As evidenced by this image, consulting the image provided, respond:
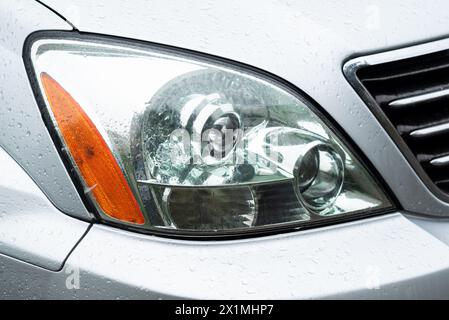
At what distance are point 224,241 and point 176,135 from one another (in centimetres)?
27

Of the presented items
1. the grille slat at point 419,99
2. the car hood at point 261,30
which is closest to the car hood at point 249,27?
the car hood at point 261,30

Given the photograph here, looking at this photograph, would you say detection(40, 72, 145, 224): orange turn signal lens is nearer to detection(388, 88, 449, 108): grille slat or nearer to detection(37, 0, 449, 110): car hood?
detection(37, 0, 449, 110): car hood

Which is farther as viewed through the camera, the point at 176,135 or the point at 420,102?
the point at 420,102

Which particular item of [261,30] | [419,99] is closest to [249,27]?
[261,30]

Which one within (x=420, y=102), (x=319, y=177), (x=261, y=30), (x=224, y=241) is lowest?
(x=224, y=241)

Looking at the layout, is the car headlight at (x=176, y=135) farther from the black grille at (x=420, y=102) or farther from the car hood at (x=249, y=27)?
the black grille at (x=420, y=102)

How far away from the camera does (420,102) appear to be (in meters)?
1.69

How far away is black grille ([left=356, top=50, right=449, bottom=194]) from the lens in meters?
1.65

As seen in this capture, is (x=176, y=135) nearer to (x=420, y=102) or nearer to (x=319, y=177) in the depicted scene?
(x=319, y=177)

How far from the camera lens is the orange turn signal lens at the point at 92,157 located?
5.08 ft

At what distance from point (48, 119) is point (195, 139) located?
340 millimetres

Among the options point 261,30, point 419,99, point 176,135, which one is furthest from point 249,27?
point 419,99

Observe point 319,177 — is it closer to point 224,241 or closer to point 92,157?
point 224,241

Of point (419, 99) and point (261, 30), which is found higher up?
point (261, 30)
